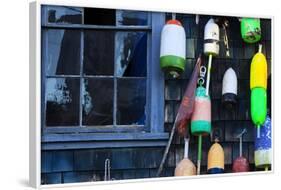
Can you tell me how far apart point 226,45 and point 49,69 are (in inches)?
48.9

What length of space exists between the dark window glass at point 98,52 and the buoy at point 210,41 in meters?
0.66

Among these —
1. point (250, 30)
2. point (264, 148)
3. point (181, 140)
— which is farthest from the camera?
point (264, 148)

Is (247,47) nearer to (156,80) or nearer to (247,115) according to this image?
(247,115)

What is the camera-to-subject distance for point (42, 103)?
403cm

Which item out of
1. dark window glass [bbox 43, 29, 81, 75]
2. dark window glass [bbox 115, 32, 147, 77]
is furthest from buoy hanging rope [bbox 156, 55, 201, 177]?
dark window glass [bbox 43, 29, 81, 75]

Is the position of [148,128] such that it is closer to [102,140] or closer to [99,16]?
[102,140]

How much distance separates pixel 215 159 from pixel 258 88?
1.91 feet

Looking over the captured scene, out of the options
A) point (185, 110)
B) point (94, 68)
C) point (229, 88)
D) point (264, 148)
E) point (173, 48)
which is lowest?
point (264, 148)

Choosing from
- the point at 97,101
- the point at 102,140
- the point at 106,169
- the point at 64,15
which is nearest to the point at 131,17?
the point at 64,15

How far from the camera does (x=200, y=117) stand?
4457 mm

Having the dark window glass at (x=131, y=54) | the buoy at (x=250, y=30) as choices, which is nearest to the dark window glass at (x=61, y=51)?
the dark window glass at (x=131, y=54)

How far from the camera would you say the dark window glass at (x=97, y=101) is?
4.18 metres

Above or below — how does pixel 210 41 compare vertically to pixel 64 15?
below

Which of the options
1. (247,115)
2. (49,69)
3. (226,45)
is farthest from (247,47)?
(49,69)
